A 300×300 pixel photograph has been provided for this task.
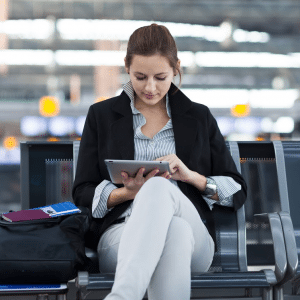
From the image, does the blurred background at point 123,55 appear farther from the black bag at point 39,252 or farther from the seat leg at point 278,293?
the seat leg at point 278,293

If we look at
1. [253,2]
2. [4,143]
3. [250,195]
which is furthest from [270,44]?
[250,195]

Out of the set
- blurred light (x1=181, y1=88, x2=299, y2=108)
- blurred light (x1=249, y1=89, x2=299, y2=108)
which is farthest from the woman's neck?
blurred light (x1=249, y1=89, x2=299, y2=108)

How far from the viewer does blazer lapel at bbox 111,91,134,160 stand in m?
2.18

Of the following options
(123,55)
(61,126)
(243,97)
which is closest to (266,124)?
(243,97)

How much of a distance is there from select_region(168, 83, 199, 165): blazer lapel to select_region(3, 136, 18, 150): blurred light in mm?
13706

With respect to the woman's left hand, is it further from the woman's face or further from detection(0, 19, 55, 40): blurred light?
detection(0, 19, 55, 40): blurred light

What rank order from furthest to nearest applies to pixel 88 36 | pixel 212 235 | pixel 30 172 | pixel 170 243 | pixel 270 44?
pixel 270 44
pixel 88 36
pixel 30 172
pixel 212 235
pixel 170 243

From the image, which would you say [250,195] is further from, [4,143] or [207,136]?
[4,143]

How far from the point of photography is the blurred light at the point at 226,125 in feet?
58.4

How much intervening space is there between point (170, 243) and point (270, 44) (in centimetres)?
1618

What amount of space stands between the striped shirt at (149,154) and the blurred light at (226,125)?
1552cm

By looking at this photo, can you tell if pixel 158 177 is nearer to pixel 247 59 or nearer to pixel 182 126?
pixel 182 126

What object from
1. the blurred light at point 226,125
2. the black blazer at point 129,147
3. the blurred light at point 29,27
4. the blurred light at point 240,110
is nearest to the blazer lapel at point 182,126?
the black blazer at point 129,147

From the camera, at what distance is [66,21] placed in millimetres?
13750
